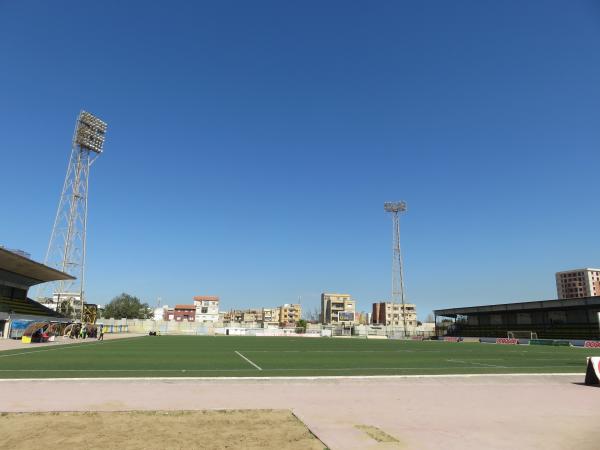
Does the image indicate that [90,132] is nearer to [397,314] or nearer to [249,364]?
[249,364]

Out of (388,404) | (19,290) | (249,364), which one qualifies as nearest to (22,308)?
(19,290)

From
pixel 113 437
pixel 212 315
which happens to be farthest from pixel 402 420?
pixel 212 315

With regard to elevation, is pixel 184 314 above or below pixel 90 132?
below

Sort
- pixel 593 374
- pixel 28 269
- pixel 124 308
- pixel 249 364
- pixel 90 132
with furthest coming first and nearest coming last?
pixel 124 308 < pixel 90 132 < pixel 28 269 < pixel 249 364 < pixel 593 374

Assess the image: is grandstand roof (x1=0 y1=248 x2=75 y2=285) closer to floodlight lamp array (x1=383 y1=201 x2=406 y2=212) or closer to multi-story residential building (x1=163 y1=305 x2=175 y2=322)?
floodlight lamp array (x1=383 y1=201 x2=406 y2=212)

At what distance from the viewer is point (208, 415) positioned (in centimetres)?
870

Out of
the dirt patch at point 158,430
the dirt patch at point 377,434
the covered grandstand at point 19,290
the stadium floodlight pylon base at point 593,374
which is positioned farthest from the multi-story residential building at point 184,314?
the dirt patch at point 377,434

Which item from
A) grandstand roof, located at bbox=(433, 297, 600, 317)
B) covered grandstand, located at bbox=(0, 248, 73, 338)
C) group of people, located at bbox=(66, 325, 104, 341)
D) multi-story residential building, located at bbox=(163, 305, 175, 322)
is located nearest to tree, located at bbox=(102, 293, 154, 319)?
multi-story residential building, located at bbox=(163, 305, 175, 322)

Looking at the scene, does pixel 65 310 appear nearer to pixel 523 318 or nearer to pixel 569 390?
pixel 523 318

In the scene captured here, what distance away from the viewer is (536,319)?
75.4 meters

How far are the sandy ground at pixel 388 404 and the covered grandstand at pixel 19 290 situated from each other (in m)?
42.9

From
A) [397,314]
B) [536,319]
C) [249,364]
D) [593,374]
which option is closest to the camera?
[593,374]

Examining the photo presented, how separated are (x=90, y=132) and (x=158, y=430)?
279 feet

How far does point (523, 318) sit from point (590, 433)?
263ft
